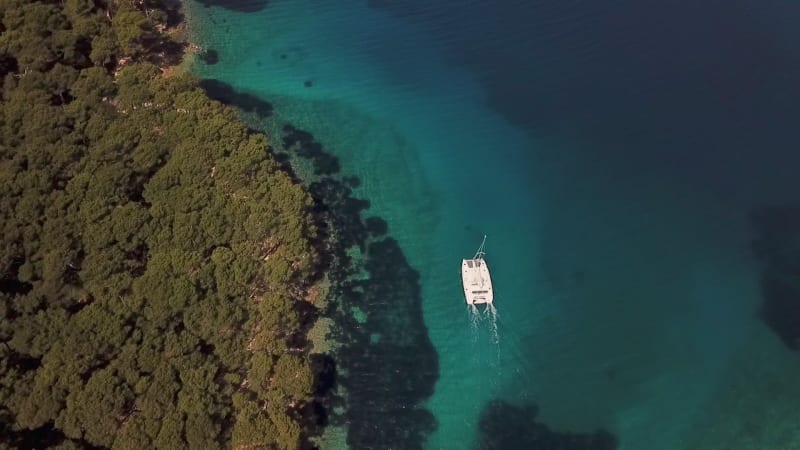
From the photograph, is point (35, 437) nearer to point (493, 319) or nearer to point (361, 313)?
point (361, 313)

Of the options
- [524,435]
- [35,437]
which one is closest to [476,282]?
[524,435]

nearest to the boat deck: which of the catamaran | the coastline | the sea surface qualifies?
the catamaran

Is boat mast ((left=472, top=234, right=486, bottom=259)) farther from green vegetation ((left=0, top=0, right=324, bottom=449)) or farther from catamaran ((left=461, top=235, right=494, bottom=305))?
green vegetation ((left=0, top=0, right=324, bottom=449))

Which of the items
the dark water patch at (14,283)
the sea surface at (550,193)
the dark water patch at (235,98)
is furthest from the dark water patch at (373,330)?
the dark water patch at (14,283)

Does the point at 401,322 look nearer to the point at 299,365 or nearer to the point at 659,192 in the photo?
the point at 299,365

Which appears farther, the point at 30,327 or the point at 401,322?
the point at 401,322

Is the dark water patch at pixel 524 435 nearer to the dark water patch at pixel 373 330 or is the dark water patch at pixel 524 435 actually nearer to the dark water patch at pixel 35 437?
the dark water patch at pixel 373 330

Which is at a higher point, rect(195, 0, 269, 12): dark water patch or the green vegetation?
rect(195, 0, 269, 12): dark water patch

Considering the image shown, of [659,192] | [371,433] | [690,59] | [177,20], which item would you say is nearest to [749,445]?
[659,192]
